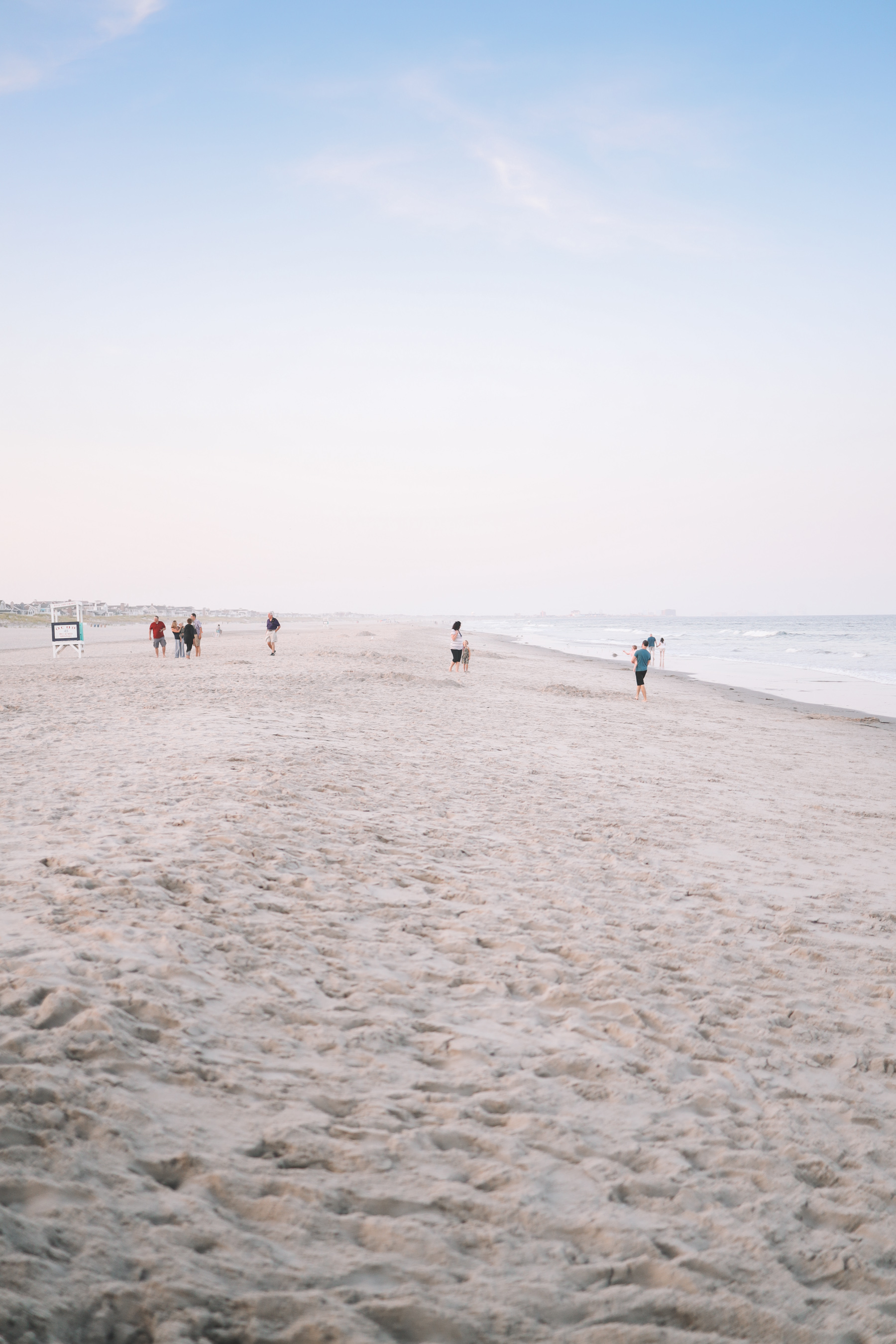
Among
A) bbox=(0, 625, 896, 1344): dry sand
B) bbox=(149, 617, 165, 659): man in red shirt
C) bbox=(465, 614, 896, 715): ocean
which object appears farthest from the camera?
bbox=(149, 617, 165, 659): man in red shirt

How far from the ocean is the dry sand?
66.7 feet

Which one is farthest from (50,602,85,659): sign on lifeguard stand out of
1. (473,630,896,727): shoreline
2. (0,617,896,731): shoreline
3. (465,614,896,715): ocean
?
(465,614,896,715): ocean

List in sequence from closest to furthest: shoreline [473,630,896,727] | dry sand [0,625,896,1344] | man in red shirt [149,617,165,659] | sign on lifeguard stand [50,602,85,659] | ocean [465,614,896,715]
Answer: dry sand [0,625,896,1344] < shoreline [473,630,896,727] < ocean [465,614,896,715] < sign on lifeguard stand [50,602,85,659] < man in red shirt [149,617,165,659]

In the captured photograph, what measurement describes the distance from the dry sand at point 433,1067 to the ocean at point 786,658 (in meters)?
20.3

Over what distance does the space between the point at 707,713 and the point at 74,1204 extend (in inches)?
817

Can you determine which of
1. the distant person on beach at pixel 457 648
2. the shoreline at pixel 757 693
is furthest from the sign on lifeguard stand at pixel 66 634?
the shoreline at pixel 757 693

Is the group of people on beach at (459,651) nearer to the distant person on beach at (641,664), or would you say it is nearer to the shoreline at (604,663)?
the shoreline at (604,663)

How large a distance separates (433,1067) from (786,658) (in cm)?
5551

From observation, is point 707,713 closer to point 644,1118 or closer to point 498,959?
point 498,959

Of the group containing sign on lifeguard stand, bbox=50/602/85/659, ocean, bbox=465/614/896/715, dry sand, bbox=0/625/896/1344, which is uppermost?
sign on lifeguard stand, bbox=50/602/85/659

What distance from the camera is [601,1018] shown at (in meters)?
5.14

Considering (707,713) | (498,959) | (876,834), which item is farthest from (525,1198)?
(707,713)

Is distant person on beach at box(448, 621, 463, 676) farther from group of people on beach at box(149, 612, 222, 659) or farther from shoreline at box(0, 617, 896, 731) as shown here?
group of people on beach at box(149, 612, 222, 659)

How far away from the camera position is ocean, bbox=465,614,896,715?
30.9m
